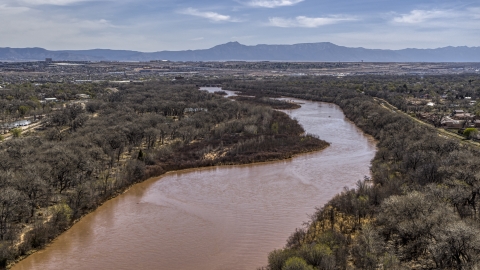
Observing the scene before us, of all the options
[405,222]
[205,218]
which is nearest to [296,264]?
[405,222]

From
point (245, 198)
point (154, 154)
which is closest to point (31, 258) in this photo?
point (245, 198)

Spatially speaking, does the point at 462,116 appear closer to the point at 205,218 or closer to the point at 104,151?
the point at 205,218

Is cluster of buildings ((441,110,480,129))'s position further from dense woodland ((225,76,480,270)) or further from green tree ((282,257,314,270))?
green tree ((282,257,314,270))

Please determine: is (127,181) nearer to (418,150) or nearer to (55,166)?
(55,166)

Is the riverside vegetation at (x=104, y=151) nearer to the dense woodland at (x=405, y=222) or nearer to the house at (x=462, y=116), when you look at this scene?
the dense woodland at (x=405, y=222)

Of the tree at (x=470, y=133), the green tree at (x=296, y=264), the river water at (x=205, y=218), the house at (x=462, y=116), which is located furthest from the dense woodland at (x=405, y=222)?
the house at (x=462, y=116)

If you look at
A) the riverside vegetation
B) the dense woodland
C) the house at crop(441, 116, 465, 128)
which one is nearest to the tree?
the house at crop(441, 116, 465, 128)
